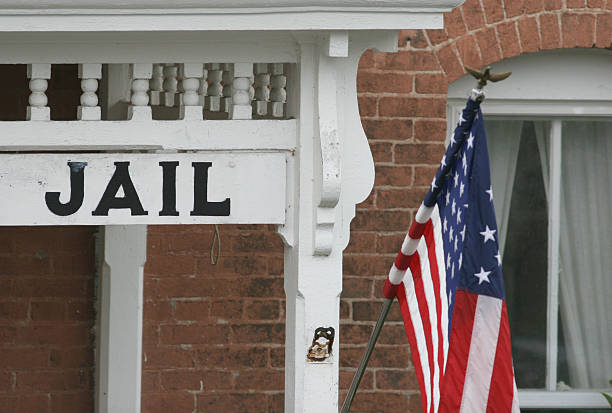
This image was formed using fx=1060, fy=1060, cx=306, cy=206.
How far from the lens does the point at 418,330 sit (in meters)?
3.25

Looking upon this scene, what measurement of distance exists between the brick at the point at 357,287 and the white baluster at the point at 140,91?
1.95 metres

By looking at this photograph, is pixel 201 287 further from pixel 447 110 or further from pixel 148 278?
pixel 447 110

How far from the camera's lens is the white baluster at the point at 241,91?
317cm

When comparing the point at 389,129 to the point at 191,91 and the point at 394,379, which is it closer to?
the point at 394,379

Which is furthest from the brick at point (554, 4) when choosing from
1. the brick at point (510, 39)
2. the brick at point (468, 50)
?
the brick at point (468, 50)

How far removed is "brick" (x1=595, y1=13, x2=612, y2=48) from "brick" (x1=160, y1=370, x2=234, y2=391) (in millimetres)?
2319

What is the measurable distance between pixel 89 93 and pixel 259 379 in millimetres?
2155

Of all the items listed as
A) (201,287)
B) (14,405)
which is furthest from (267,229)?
(14,405)

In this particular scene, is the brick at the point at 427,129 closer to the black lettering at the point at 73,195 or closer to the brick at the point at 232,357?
the brick at the point at 232,357

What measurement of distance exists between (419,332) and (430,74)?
6.37ft

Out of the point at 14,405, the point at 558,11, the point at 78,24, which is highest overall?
the point at 558,11

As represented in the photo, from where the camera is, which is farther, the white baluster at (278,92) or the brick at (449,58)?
the brick at (449,58)

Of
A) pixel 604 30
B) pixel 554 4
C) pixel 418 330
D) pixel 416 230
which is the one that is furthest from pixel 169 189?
pixel 604 30

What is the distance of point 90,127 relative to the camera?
311 centimetres
